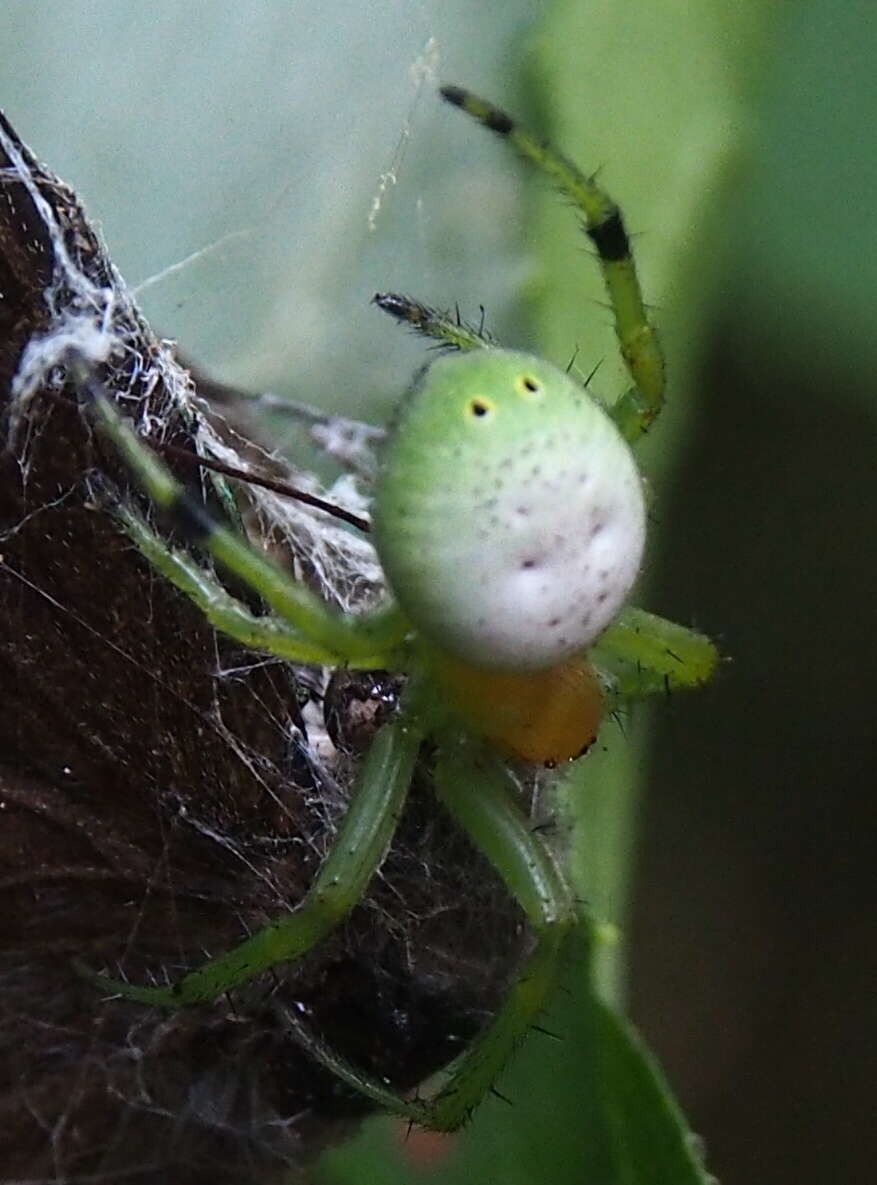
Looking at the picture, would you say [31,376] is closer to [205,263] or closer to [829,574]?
[205,263]

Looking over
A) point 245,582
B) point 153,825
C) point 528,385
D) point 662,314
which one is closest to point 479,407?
point 528,385

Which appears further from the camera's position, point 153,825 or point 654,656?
point 654,656

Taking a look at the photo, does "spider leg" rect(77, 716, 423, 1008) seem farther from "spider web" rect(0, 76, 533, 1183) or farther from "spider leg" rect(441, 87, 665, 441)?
"spider leg" rect(441, 87, 665, 441)

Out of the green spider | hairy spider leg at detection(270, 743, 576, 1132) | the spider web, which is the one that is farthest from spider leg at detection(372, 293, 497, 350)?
hairy spider leg at detection(270, 743, 576, 1132)

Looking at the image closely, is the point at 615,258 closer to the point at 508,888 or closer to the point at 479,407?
the point at 479,407

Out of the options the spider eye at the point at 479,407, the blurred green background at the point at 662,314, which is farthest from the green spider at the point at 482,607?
the blurred green background at the point at 662,314

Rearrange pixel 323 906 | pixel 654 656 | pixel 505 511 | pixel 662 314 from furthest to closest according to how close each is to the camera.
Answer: pixel 662 314 → pixel 654 656 → pixel 323 906 → pixel 505 511

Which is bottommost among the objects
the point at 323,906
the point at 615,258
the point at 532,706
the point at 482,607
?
the point at 323,906

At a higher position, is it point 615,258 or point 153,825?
point 615,258

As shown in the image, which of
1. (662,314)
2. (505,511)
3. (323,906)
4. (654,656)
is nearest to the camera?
(505,511)
